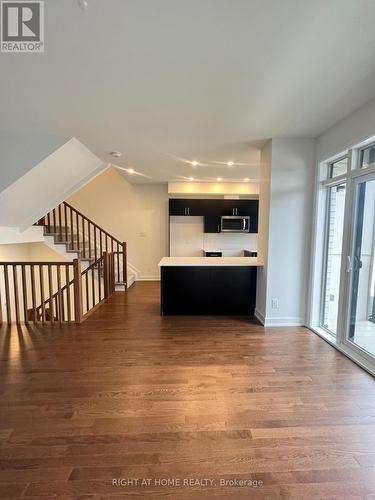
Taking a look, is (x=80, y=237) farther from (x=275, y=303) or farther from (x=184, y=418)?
(x=184, y=418)

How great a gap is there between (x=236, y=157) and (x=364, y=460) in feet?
13.1

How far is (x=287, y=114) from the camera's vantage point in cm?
266

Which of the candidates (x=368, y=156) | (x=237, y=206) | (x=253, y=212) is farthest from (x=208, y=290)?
(x=253, y=212)

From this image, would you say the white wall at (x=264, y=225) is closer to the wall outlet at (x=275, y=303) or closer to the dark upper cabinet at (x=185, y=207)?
the wall outlet at (x=275, y=303)

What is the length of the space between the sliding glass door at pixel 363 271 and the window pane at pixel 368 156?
0.53 feet

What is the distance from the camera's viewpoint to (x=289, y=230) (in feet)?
11.5

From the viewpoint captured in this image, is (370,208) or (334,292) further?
(334,292)

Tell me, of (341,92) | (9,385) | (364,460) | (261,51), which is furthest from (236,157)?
(9,385)

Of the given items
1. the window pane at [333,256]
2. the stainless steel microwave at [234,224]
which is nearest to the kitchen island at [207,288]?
the window pane at [333,256]

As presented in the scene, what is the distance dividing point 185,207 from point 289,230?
341cm

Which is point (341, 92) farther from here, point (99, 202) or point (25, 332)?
point (99, 202)

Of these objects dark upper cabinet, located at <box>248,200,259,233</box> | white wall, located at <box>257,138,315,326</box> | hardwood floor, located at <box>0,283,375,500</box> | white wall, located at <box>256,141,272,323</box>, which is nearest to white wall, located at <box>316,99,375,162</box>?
white wall, located at <box>257,138,315,326</box>

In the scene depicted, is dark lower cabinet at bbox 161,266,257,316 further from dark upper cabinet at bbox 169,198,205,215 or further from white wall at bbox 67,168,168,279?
white wall at bbox 67,168,168,279

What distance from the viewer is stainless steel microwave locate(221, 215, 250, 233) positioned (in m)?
6.41
